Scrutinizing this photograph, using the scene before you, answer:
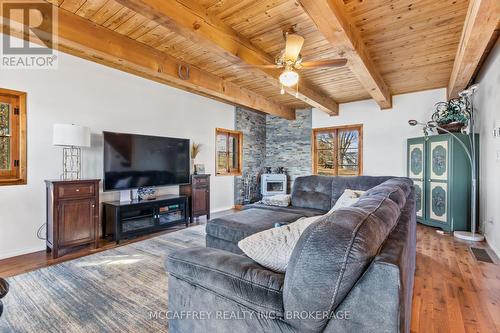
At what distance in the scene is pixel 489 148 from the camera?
11.3 feet

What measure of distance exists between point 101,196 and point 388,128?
18.6 feet

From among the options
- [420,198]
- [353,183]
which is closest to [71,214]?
[353,183]

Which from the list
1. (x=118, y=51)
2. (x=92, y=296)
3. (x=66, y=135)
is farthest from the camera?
(x=66, y=135)

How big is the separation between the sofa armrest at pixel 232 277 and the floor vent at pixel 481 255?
3.33 m

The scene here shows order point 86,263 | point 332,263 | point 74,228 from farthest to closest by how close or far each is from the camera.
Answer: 1. point 74,228
2. point 86,263
3. point 332,263

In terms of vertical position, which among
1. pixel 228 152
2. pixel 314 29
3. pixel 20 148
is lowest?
pixel 20 148

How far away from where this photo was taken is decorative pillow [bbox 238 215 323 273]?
1.14 m

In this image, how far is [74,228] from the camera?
3.18 metres

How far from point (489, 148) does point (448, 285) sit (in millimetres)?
2252

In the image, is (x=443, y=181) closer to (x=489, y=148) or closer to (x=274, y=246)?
(x=489, y=148)

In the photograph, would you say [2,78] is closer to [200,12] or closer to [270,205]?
[200,12]

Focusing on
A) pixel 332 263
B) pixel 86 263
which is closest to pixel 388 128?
pixel 332 263

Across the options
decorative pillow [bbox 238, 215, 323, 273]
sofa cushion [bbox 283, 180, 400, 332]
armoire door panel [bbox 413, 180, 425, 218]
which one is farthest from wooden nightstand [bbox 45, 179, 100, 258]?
armoire door panel [bbox 413, 180, 425, 218]

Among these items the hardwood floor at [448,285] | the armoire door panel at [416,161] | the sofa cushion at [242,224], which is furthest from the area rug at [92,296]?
the armoire door panel at [416,161]
